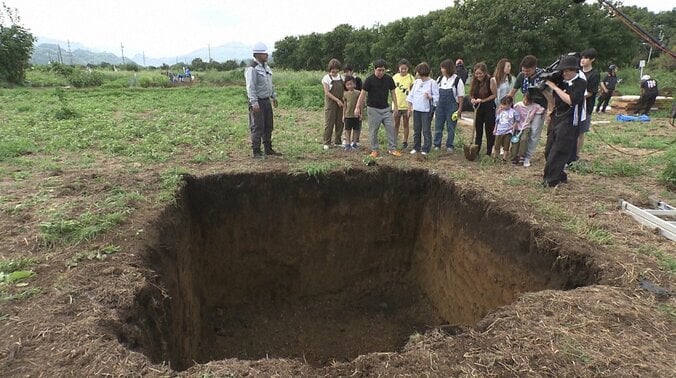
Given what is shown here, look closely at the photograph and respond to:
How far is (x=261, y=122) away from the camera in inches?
281

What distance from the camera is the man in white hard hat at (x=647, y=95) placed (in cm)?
1277

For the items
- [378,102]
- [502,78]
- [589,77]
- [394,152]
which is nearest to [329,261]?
[394,152]

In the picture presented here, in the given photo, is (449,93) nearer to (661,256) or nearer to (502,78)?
(502,78)

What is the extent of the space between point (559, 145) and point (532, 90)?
1.34 m

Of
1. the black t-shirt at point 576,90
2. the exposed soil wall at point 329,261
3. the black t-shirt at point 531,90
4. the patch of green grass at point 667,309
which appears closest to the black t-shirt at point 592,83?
the black t-shirt at point 531,90

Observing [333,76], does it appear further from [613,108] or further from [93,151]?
[613,108]

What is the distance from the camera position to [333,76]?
26.2 ft

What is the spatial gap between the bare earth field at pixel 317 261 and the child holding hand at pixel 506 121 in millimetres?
472

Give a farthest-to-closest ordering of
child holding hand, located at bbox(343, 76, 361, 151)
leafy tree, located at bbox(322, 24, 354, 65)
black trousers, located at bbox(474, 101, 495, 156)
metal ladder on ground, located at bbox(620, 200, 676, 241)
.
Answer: leafy tree, located at bbox(322, 24, 354, 65)
child holding hand, located at bbox(343, 76, 361, 151)
black trousers, located at bbox(474, 101, 495, 156)
metal ladder on ground, located at bbox(620, 200, 676, 241)

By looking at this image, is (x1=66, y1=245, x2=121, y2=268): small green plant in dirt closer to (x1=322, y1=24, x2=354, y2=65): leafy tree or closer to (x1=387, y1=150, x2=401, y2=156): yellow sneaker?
(x1=387, y1=150, x2=401, y2=156): yellow sneaker

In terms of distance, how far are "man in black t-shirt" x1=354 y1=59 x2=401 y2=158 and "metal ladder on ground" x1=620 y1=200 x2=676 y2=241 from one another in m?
3.65

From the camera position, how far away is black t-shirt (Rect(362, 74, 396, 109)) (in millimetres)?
7305

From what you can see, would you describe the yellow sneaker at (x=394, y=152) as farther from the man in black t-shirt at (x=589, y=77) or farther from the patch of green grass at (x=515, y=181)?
the man in black t-shirt at (x=589, y=77)

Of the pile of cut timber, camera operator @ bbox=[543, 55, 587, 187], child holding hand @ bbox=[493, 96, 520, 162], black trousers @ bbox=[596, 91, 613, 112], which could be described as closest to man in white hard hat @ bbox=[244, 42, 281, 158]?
child holding hand @ bbox=[493, 96, 520, 162]
